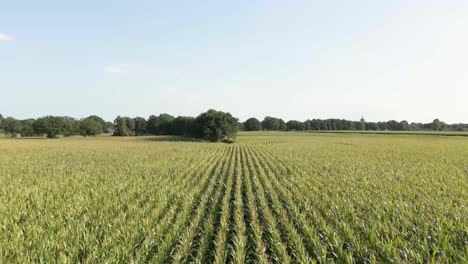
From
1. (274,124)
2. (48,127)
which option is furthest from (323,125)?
(48,127)

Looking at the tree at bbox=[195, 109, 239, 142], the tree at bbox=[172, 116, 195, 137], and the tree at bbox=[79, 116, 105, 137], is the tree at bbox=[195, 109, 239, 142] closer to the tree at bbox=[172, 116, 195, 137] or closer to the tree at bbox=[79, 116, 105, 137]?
the tree at bbox=[172, 116, 195, 137]

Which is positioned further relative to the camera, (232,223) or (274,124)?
(274,124)

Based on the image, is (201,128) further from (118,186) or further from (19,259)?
(19,259)

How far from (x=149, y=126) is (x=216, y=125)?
72.0 m

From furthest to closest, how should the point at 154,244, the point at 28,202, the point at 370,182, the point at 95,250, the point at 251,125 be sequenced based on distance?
the point at 251,125
the point at 370,182
the point at 28,202
the point at 154,244
the point at 95,250

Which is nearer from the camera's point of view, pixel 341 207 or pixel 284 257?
pixel 284 257

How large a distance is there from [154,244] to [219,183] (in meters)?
9.22

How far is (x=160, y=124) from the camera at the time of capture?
127312 millimetres

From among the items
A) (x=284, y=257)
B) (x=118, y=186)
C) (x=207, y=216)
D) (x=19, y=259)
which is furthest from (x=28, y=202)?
(x=284, y=257)

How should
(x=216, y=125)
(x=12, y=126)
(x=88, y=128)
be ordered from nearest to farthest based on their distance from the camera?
(x=216, y=125) < (x=88, y=128) < (x=12, y=126)

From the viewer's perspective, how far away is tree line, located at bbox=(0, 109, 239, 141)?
80825 millimetres

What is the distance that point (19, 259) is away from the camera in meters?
5.82

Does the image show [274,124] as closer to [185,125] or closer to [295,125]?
[295,125]

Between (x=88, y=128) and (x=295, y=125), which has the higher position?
(x=295, y=125)
